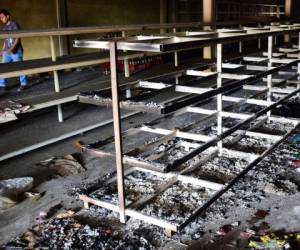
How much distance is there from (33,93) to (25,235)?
2.69 metres

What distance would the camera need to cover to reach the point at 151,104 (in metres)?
2.23

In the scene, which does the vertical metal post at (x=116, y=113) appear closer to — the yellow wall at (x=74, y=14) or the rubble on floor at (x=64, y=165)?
the rubble on floor at (x=64, y=165)

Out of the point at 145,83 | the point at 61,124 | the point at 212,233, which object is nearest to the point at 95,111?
the point at 61,124

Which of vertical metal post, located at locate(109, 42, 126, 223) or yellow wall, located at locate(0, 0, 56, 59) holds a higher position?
yellow wall, located at locate(0, 0, 56, 59)

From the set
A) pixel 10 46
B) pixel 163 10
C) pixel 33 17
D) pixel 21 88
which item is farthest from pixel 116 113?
pixel 163 10

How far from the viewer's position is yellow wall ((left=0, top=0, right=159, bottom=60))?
26.0 ft

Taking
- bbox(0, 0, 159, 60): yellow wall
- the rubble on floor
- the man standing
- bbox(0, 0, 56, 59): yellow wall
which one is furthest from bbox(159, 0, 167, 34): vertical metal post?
the rubble on floor

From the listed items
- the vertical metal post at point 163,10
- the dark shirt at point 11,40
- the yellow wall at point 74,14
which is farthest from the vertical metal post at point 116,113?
the vertical metal post at point 163,10

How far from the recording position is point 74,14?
8.79m

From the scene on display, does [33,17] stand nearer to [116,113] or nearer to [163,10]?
[163,10]

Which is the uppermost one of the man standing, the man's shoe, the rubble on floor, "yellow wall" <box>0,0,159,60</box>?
"yellow wall" <box>0,0,159,60</box>

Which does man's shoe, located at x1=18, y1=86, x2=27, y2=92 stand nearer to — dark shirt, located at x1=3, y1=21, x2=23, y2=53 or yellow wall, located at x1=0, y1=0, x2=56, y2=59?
dark shirt, located at x1=3, y1=21, x2=23, y2=53

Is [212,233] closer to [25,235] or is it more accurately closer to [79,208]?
[79,208]

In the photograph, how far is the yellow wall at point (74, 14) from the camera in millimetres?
7910
